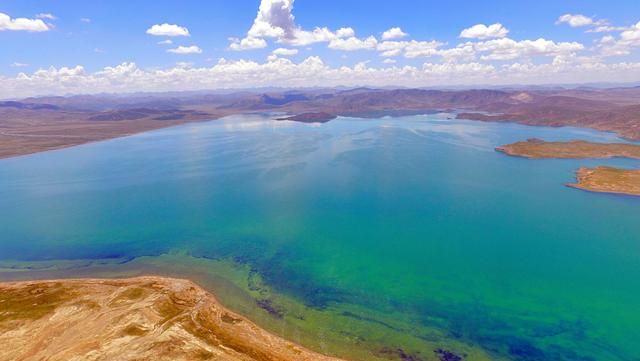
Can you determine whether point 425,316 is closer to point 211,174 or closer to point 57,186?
point 211,174

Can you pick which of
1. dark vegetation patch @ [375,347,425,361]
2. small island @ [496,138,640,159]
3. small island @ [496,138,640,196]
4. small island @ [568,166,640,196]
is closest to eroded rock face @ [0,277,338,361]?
dark vegetation patch @ [375,347,425,361]

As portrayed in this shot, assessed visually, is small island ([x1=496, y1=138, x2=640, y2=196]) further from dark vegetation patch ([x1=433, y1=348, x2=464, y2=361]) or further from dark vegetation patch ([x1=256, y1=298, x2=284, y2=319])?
dark vegetation patch ([x1=256, y1=298, x2=284, y2=319])

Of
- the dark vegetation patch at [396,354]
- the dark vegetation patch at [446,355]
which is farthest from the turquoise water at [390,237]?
the dark vegetation patch at [446,355]

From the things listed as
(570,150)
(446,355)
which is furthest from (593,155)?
(446,355)

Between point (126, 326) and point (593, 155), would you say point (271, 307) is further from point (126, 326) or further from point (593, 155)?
point (593, 155)

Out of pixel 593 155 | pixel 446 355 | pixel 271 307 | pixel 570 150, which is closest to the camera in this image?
pixel 446 355

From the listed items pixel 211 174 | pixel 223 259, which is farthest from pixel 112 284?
pixel 211 174
